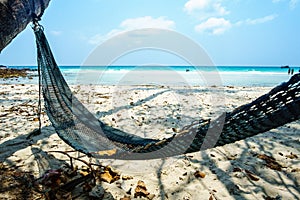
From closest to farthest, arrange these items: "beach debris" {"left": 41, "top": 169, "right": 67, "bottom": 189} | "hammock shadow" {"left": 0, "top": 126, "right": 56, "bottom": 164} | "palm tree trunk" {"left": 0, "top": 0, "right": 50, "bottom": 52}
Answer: "palm tree trunk" {"left": 0, "top": 0, "right": 50, "bottom": 52} < "beach debris" {"left": 41, "top": 169, "right": 67, "bottom": 189} < "hammock shadow" {"left": 0, "top": 126, "right": 56, "bottom": 164}

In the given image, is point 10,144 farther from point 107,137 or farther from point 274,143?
point 274,143

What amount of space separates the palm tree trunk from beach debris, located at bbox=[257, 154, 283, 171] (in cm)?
200

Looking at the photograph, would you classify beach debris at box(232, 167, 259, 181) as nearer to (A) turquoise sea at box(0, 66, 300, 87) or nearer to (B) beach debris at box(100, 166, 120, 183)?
(B) beach debris at box(100, 166, 120, 183)

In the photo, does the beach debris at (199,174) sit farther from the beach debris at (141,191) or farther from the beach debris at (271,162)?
the beach debris at (271,162)

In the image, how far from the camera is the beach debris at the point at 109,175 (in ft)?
4.58

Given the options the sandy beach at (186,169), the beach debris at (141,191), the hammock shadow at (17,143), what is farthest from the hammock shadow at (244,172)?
the hammock shadow at (17,143)

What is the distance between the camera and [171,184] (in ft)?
4.56

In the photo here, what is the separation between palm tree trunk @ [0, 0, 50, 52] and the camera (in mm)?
1103

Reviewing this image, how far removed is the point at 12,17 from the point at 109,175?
1155mm

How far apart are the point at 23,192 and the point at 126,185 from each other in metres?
0.62

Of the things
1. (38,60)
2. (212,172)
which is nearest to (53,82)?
(38,60)

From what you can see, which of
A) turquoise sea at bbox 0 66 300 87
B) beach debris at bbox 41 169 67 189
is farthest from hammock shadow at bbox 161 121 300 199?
turquoise sea at bbox 0 66 300 87

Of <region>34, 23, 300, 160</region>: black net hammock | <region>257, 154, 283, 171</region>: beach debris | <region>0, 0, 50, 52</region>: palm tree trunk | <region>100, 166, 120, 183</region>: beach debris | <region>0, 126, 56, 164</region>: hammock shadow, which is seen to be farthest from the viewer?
<region>0, 126, 56, 164</region>: hammock shadow

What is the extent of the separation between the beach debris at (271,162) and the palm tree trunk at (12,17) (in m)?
2.00
